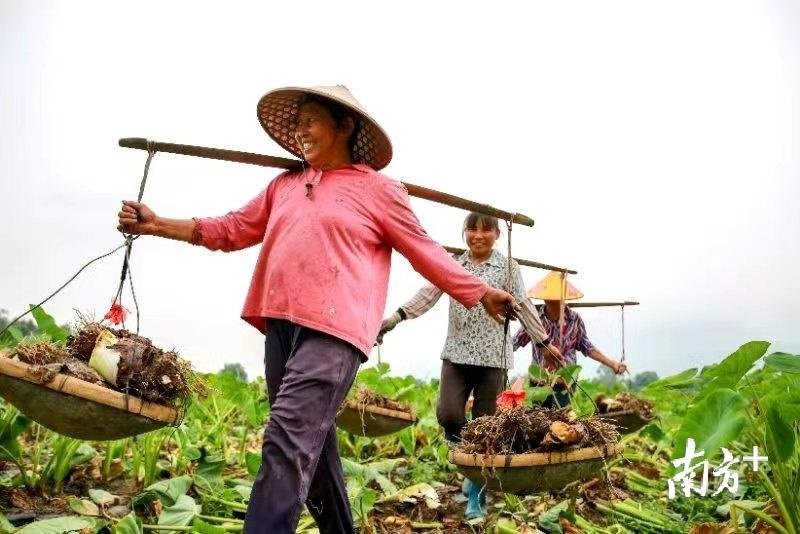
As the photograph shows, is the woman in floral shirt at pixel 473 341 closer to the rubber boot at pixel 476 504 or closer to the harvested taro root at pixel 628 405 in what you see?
the rubber boot at pixel 476 504

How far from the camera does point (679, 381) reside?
3715 millimetres

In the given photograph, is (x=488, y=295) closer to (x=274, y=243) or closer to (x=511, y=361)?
(x=274, y=243)

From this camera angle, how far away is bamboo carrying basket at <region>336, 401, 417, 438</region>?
4797 mm

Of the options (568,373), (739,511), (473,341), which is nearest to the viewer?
(568,373)

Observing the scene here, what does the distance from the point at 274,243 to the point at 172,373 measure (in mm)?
662

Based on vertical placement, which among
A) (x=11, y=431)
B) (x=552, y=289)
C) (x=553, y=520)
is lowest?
(x=553, y=520)

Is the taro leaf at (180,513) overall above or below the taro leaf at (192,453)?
below

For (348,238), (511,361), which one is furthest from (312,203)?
(511,361)

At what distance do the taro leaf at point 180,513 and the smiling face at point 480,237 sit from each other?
7.98ft

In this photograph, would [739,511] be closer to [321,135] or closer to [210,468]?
[210,468]

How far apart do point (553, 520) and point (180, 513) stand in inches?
84.4

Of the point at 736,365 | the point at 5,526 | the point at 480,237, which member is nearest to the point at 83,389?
the point at 5,526

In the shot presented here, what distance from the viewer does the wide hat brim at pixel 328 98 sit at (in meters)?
3.23

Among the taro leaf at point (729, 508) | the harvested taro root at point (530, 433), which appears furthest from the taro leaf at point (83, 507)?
the taro leaf at point (729, 508)
